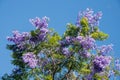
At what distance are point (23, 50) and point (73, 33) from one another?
280cm

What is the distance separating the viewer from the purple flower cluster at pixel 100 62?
746 inches

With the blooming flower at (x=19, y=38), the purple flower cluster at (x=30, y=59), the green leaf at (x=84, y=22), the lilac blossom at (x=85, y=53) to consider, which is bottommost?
the purple flower cluster at (x=30, y=59)

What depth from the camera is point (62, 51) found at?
760 inches

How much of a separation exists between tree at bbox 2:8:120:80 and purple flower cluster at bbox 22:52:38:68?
5 cm

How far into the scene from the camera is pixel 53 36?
19.7 meters

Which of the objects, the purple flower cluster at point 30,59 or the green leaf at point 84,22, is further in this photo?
the green leaf at point 84,22

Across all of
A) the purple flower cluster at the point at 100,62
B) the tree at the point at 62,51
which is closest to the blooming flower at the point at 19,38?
the tree at the point at 62,51

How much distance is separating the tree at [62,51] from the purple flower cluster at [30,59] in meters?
0.05

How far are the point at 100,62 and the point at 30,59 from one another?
364 cm

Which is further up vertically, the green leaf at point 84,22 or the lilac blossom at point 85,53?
the green leaf at point 84,22

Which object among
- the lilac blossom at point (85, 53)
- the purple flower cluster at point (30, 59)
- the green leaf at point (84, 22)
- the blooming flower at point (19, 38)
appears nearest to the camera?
the purple flower cluster at point (30, 59)

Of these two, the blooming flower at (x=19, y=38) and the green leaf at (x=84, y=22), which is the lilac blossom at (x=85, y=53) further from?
the blooming flower at (x=19, y=38)

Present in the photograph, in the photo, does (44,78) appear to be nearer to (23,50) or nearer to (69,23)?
(23,50)

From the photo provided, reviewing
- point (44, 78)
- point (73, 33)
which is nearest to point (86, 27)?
point (73, 33)
